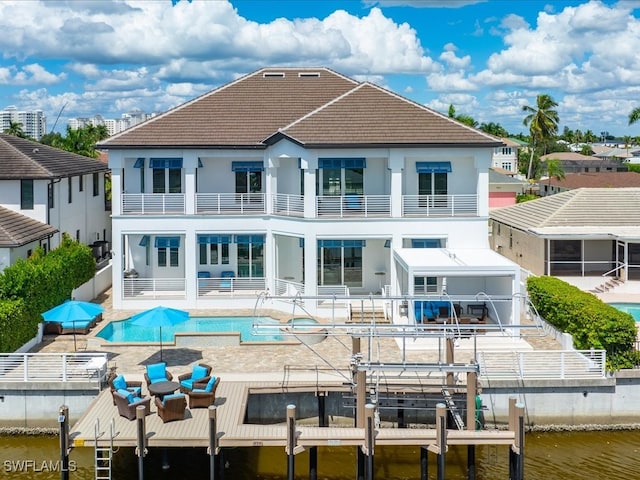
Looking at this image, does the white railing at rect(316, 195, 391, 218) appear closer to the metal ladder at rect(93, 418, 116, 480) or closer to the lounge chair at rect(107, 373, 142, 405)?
the lounge chair at rect(107, 373, 142, 405)

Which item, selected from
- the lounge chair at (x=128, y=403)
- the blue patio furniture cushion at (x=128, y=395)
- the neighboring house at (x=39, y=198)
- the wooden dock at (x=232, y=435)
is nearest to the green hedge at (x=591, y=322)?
the wooden dock at (x=232, y=435)

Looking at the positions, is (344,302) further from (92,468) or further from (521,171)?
(521,171)

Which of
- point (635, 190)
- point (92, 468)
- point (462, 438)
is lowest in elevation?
point (92, 468)

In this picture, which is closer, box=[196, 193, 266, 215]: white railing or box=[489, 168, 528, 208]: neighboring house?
box=[196, 193, 266, 215]: white railing

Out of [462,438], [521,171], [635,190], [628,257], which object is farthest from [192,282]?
[521,171]

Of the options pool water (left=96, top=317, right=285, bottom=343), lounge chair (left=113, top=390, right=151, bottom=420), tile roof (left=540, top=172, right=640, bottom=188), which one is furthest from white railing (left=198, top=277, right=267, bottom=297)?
tile roof (left=540, top=172, right=640, bottom=188)

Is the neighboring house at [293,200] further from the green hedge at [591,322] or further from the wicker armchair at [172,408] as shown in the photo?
the wicker armchair at [172,408]

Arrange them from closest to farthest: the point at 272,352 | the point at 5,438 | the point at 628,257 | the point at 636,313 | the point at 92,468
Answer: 1. the point at 92,468
2. the point at 5,438
3. the point at 272,352
4. the point at 636,313
5. the point at 628,257

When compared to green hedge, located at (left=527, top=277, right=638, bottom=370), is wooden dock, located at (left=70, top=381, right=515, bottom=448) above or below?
below

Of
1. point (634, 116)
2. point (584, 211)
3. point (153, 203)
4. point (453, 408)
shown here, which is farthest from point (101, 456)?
point (634, 116)
